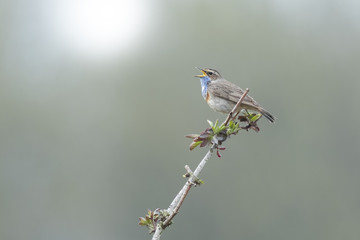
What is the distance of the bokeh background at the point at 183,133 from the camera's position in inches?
1598

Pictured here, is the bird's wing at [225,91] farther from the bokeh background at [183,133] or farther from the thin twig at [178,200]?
the bokeh background at [183,133]

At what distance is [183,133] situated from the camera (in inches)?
1700

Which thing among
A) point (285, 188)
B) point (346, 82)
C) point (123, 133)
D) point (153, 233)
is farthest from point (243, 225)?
point (153, 233)

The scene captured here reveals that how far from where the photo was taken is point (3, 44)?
195ft

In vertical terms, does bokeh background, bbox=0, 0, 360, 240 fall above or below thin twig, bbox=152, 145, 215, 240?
above

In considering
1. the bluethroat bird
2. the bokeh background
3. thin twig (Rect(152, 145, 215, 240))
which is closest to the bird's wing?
the bluethroat bird

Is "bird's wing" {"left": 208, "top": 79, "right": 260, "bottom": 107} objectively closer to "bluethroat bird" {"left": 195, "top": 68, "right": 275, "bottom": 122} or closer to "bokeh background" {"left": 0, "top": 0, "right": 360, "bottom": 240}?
"bluethroat bird" {"left": 195, "top": 68, "right": 275, "bottom": 122}

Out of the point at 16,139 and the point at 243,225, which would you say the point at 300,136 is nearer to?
the point at 243,225

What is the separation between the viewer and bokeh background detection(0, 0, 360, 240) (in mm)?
40594

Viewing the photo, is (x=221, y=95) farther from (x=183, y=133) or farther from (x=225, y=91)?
(x=183, y=133)

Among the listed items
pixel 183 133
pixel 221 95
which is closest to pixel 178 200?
pixel 221 95

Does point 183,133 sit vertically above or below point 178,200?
above

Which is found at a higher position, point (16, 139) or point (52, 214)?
point (16, 139)

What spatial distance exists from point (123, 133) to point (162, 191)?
1003 centimetres
